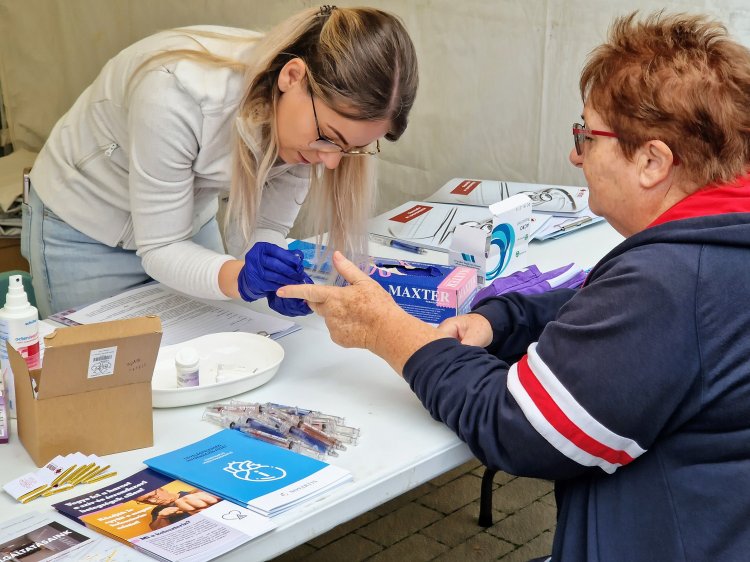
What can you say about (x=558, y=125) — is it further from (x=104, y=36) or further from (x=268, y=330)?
(x=104, y=36)

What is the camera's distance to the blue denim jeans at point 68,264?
1949mm

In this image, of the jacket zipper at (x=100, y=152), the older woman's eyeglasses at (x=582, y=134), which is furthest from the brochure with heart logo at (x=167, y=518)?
the jacket zipper at (x=100, y=152)

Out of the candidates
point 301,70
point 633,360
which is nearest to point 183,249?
point 301,70

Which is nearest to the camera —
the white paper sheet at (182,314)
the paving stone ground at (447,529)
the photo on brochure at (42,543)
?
the photo on brochure at (42,543)

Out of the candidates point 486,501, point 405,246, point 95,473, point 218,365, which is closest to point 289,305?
point 218,365

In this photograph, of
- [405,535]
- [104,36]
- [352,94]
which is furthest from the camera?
[104,36]

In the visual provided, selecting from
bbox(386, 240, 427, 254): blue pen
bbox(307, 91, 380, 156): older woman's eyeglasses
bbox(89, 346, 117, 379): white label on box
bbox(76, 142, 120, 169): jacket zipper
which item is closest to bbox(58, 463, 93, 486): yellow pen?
bbox(89, 346, 117, 379): white label on box

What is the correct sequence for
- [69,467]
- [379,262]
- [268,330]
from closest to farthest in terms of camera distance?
[69,467] → [268,330] → [379,262]

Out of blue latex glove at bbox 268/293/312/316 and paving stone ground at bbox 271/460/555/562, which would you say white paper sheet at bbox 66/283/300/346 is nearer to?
blue latex glove at bbox 268/293/312/316

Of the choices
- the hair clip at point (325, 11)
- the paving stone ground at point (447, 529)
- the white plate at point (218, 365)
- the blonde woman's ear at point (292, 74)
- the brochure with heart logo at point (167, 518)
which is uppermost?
the hair clip at point (325, 11)

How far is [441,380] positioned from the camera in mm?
1281

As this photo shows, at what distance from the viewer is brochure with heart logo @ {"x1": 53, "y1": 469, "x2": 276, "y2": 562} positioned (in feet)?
3.30

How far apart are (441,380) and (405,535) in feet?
4.08

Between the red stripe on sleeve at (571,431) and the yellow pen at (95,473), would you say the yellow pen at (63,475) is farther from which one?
the red stripe on sleeve at (571,431)
